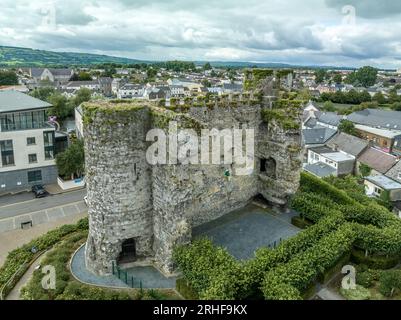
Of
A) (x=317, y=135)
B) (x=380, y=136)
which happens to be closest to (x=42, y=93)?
(x=317, y=135)

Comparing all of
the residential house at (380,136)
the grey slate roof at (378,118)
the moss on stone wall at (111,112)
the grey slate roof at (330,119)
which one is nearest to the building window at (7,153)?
the moss on stone wall at (111,112)

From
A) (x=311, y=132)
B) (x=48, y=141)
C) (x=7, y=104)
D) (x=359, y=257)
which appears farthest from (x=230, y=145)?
(x=311, y=132)

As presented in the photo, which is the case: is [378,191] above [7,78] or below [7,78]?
below

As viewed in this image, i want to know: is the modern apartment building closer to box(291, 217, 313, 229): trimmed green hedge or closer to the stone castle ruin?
the stone castle ruin

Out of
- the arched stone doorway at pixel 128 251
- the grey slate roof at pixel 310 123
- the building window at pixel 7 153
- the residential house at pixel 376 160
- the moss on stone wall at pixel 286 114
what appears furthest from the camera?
the grey slate roof at pixel 310 123

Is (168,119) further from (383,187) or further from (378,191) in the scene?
(378,191)

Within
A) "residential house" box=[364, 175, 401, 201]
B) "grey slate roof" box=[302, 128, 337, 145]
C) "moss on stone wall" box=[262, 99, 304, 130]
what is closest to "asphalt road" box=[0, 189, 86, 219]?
"moss on stone wall" box=[262, 99, 304, 130]

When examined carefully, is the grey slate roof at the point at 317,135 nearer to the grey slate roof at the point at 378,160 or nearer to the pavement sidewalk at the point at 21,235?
the grey slate roof at the point at 378,160
